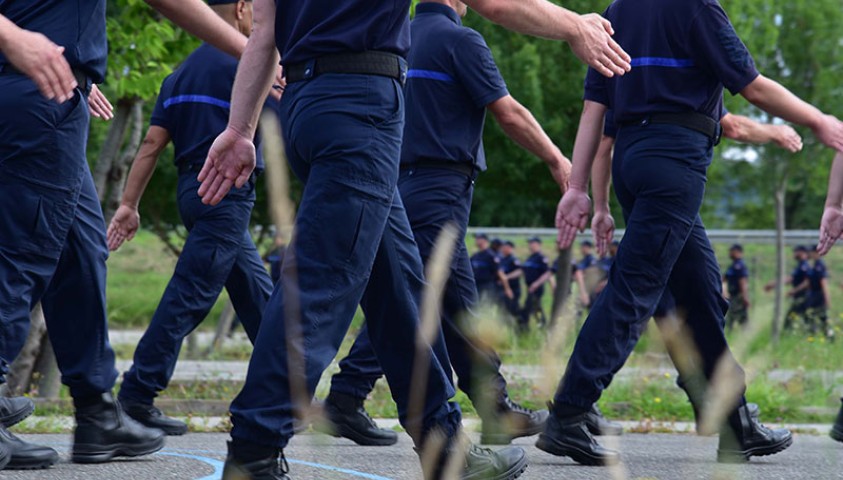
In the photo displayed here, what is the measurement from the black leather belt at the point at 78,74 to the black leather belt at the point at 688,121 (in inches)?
83.1

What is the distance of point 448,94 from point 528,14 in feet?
8.31

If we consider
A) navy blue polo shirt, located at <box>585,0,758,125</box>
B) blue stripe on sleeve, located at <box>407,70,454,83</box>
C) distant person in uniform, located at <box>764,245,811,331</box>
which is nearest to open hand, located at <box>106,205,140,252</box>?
blue stripe on sleeve, located at <box>407,70,454,83</box>

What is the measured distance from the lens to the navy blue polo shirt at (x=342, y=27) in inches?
138

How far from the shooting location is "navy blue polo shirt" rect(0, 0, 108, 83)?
4.22 meters

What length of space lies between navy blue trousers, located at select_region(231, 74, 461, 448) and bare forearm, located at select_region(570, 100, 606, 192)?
82.2 inches

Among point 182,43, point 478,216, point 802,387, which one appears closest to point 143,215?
point 182,43

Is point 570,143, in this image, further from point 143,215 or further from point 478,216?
point 478,216

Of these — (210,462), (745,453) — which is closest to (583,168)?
(745,453)

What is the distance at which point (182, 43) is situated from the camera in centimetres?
975

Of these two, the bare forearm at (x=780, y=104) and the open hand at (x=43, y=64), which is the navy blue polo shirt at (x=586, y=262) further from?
Answer: the open hand at (x=43, y=64)

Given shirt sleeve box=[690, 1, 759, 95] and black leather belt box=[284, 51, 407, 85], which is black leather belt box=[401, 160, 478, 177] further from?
black leather belt box=[284, 51, 407, 85]

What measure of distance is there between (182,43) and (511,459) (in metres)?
6.40

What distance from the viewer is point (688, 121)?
5.09 meters

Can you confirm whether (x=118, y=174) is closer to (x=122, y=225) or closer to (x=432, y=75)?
(x=122, y=225)
